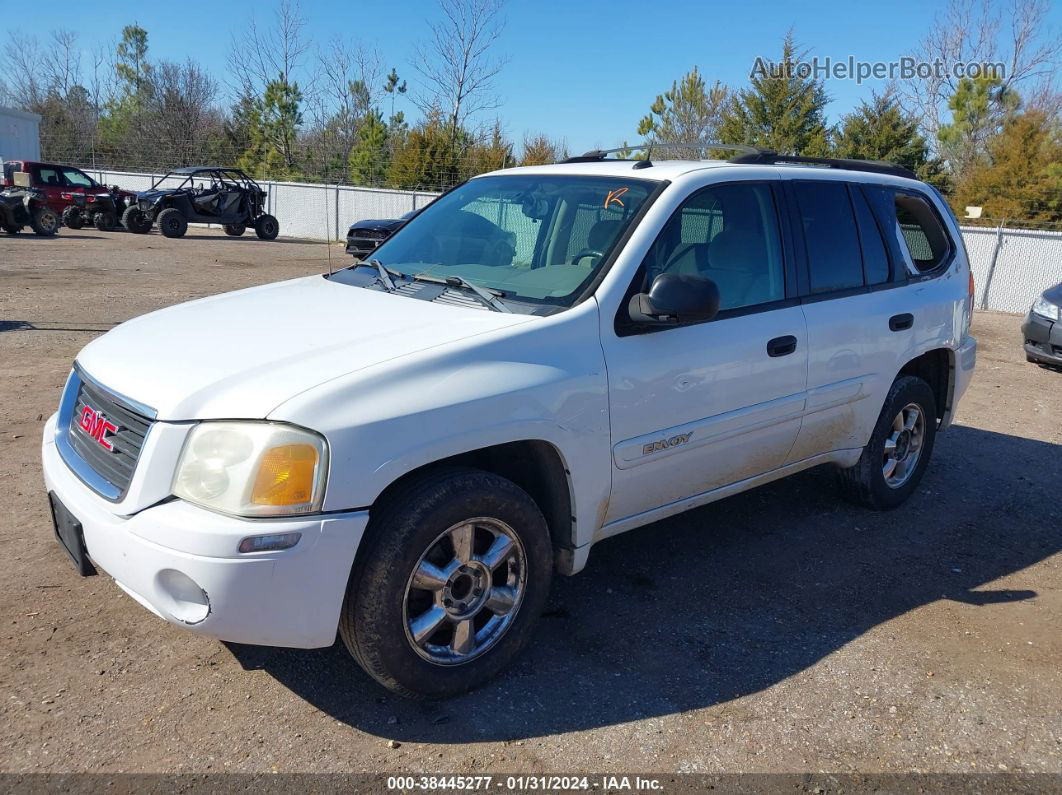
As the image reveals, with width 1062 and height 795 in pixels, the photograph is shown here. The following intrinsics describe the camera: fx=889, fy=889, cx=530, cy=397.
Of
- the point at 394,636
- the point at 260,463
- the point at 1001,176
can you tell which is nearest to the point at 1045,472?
the point at 394,636

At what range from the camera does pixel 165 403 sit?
2.75 meters

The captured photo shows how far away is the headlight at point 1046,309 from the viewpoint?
9.75 metres

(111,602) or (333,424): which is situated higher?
(333,424)

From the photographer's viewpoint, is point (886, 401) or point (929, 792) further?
point (886, 401)

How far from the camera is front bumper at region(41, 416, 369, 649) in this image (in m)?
2.58

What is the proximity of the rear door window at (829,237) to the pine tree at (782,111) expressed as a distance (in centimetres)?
3474

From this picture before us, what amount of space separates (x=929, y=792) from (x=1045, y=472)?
4108mm

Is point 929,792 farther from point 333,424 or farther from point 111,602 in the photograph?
point 111,602

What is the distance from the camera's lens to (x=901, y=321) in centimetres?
470

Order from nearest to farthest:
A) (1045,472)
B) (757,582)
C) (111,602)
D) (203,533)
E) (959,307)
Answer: (203,533), (111,602), (757,582), (959,307), (1045,472)

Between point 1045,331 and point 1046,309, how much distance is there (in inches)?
14.2

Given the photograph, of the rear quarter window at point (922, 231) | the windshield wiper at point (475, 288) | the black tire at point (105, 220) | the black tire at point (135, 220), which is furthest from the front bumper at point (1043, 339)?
the black tire at point (105, 220)

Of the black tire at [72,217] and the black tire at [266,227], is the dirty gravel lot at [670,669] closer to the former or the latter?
the black tire at [72,217]

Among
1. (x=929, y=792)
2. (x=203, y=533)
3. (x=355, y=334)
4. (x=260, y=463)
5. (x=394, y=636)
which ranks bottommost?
(x=929, y=792)
